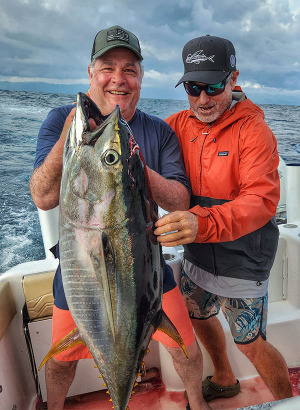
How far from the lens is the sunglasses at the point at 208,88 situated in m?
2.36

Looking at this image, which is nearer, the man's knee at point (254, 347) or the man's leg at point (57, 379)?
the man's leg at point (57, 379)

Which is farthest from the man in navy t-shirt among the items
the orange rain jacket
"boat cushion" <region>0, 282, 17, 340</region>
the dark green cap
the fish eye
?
the fish eye

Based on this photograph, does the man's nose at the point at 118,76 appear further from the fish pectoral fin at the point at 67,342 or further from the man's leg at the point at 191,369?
the man's leg at the point at 191,369

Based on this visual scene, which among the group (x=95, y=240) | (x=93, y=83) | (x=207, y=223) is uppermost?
(x=93, y=83)

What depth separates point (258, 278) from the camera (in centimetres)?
248

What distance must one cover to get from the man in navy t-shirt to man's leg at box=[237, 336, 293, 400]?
37cm

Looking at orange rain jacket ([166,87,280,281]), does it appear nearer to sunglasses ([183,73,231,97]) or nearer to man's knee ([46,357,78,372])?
sunglasses ([183,73,231,97])

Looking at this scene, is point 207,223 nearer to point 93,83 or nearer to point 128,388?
point 128,388

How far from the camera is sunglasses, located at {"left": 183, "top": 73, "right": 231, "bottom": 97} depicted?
2.36 metres

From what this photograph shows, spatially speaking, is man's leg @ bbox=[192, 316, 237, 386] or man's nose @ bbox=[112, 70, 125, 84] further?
man's leg @ bbox=[192, 316, 237, 386]

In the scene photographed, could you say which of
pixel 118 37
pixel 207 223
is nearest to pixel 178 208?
pixel 207 223

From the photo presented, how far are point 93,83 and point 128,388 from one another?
162 cm

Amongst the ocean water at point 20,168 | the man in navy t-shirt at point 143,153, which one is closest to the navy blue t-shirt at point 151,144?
the man in navy t-shirt at point 143,153

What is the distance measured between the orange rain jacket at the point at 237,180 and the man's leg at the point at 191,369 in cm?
56
